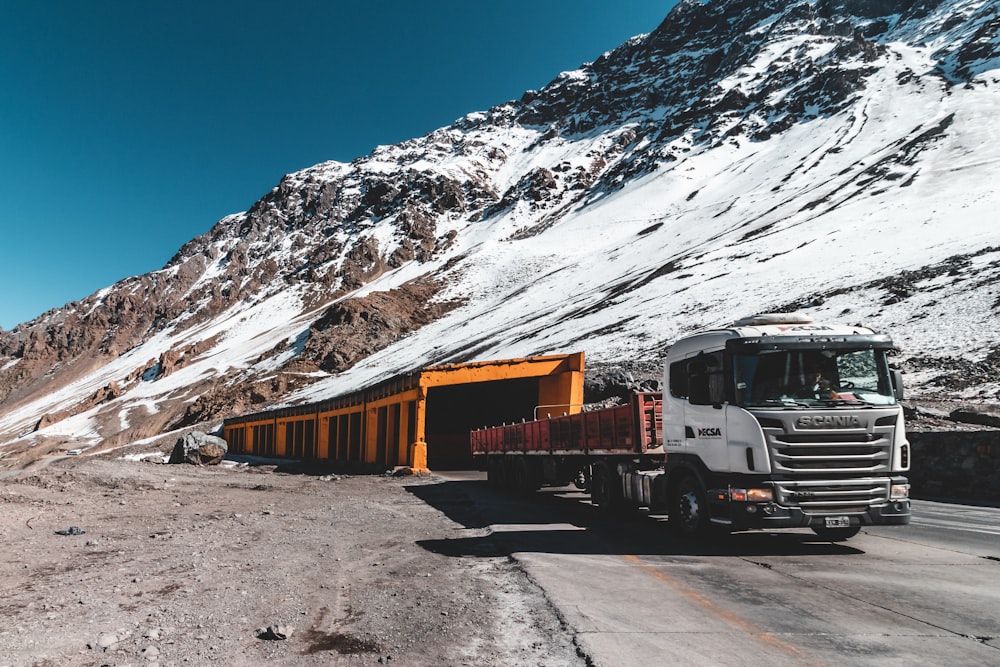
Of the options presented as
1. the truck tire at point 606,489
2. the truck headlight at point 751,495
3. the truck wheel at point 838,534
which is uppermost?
the truck headlight at point 751,495

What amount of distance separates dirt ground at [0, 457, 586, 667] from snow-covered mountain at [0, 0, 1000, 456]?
64.2 feet

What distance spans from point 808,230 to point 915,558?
61283 mm

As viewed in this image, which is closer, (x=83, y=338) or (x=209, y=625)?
(x=209, y=625)

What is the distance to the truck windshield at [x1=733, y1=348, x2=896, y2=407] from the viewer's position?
770 centimetres

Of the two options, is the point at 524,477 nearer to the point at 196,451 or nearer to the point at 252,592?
the point at 252,592

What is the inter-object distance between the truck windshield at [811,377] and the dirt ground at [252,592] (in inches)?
152

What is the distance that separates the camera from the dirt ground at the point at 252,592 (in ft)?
14.4

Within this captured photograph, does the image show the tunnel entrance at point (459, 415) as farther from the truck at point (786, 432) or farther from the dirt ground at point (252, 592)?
the truck at point (786, 432)

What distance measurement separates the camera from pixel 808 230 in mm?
61344

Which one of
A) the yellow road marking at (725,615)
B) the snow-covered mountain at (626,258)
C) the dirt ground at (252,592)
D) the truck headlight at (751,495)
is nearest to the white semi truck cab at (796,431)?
the truck headlight at (751,495)

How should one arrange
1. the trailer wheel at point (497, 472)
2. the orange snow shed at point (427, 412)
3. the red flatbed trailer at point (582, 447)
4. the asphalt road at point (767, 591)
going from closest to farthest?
the asphalt road at point (767, 591) < the red flatbed trailer at point (582, 447) < the trailer wheel at point (497, 472) < the orange snow shed at point (427, 412)

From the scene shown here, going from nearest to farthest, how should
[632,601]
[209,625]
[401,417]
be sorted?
[209,625] → [632,601] → [401,417]

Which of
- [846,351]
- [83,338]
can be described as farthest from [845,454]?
[83,338]

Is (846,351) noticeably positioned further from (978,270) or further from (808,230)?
(808,230)
